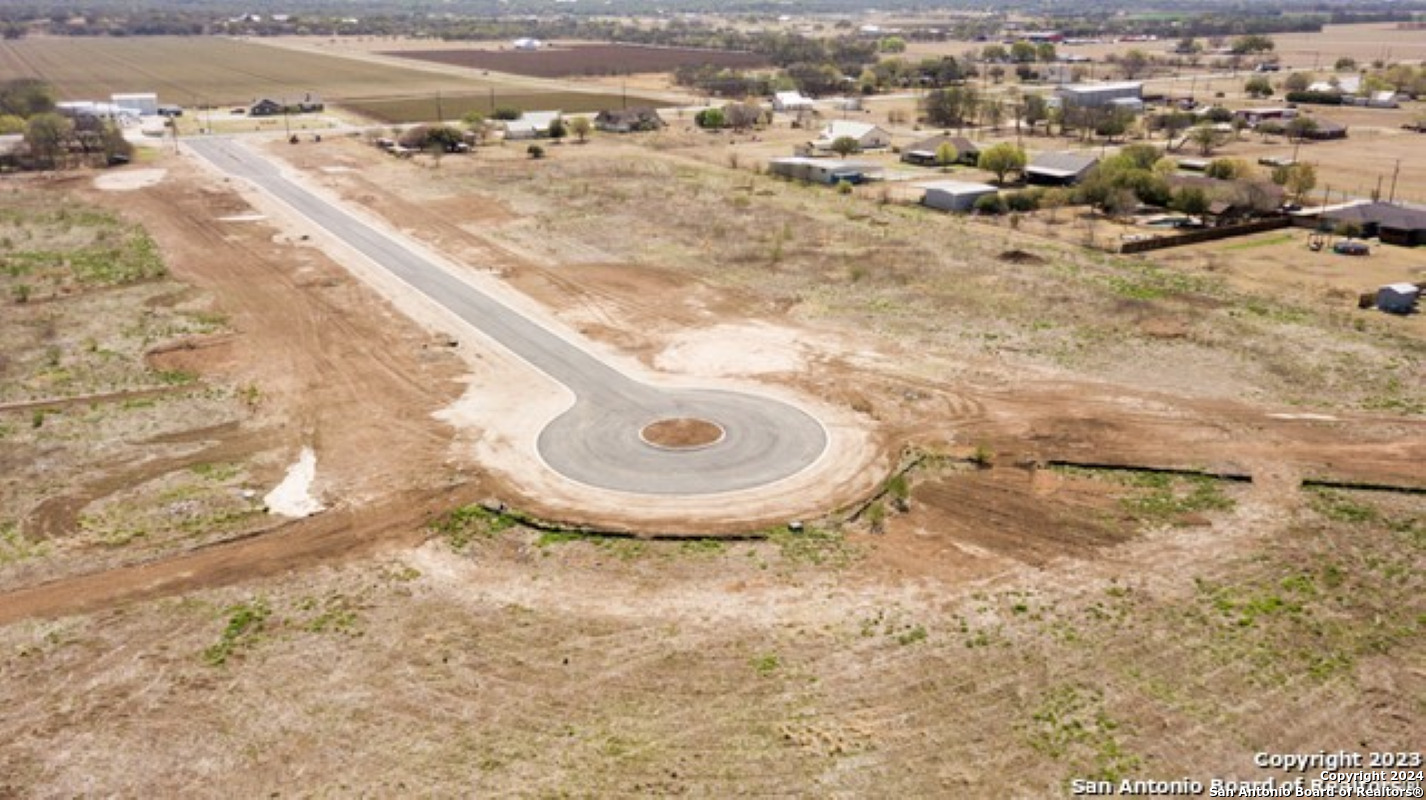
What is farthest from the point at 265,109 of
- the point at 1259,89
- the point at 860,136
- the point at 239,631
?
the point at 1259,89

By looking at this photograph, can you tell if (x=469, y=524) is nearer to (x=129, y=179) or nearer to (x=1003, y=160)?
(x=1003, y=160)

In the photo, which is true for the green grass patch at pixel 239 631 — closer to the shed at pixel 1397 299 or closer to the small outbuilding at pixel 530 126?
the shed at pixel 1397 299

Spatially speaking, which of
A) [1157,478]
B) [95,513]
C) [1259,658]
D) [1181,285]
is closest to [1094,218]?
[1181,285]

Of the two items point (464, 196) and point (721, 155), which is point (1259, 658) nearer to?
point (464, 196)

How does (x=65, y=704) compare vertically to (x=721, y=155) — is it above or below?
below

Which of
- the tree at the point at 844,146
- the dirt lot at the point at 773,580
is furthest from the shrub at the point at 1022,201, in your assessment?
the tree at the point at 844,146

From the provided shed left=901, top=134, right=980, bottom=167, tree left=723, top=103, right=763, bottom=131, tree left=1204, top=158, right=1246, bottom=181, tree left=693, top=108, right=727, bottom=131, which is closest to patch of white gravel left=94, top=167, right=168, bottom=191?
tree left=693, top=108, right=727, bottom=131
